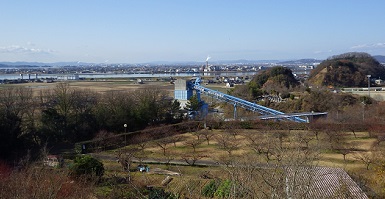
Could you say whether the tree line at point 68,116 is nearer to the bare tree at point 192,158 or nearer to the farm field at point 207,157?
the farm field at point 207,157

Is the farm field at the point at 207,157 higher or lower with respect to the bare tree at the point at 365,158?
lower

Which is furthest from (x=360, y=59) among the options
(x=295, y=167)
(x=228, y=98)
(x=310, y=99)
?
(x=295, y=167)

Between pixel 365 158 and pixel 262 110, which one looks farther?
pixel 262 110

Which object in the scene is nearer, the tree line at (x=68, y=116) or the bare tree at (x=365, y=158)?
the bare tree at (x=365, y=158)

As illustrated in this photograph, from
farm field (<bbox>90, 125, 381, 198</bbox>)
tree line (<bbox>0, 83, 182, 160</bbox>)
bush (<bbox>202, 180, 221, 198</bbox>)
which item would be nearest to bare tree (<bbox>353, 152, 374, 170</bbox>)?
farm field (<bbox>90, 125, 381, 198</bbox>)

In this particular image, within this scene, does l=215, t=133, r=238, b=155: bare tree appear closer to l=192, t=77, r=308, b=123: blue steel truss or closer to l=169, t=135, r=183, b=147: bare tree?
l=169, t=135, r=183, b=147: bare tree

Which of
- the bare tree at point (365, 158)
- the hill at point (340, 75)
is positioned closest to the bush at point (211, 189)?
the bare tree at point (365, 158)

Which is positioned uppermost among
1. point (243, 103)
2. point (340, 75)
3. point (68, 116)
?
point (340, 75)

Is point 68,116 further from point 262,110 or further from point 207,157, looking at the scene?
point 262,110

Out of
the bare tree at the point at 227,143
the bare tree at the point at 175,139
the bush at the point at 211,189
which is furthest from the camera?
the bare tree at the point at 175,139

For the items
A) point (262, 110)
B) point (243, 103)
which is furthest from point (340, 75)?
point (243, 103)
